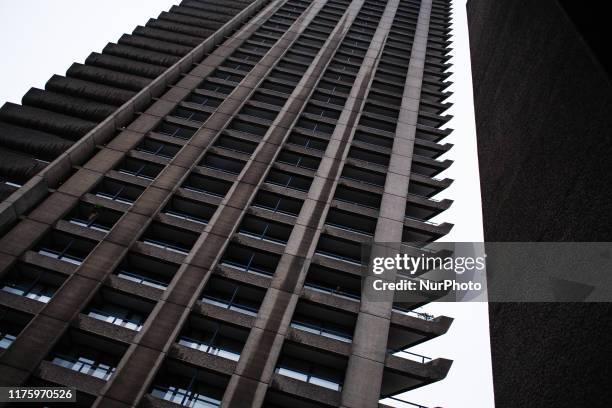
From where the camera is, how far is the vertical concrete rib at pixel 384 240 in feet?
54.6

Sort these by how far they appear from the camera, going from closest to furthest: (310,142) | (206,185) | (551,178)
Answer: (551,178), (206,185), (310,142)

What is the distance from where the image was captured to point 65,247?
20.7m

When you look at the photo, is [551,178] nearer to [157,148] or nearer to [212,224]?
[212,224]

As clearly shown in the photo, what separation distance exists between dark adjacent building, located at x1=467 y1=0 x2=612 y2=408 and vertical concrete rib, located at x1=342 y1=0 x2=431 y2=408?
7.05 metres

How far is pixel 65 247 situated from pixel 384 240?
14762 mm

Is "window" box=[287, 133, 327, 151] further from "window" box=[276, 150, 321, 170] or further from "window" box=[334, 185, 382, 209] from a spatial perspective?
"window" box=[334, 185, 382, 209]

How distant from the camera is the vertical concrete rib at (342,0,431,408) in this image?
16641mm

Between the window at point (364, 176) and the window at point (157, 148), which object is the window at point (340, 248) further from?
the window at point (157, 148)

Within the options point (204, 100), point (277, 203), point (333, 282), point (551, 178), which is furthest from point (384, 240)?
point (204, 100)

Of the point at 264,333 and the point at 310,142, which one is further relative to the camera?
the point at 310,142

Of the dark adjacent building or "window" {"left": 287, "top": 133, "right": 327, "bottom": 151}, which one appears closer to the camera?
the dark adjacent building

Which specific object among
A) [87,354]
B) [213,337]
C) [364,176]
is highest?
[364,176]

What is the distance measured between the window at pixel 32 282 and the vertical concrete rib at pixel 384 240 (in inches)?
484

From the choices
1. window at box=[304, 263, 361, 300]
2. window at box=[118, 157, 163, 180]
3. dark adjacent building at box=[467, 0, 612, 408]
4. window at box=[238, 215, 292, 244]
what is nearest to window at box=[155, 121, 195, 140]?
window at box=[118, 157, 163, 180]
